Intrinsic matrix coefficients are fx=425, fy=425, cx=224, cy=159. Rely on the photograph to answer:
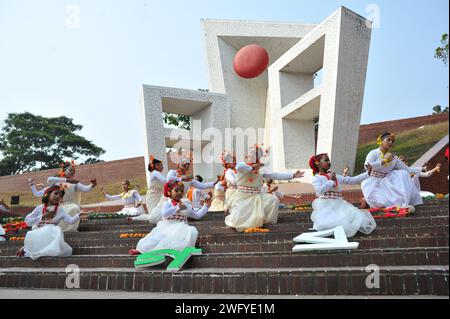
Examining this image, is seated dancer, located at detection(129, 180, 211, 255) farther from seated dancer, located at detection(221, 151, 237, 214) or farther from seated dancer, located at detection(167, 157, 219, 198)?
seated dancer, located at detection(221, 151, 237, 214)

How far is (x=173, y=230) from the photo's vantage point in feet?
19.5

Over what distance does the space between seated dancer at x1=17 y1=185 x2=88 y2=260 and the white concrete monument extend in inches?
416

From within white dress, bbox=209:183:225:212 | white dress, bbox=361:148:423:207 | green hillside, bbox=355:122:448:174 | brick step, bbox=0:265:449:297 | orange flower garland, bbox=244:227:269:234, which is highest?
green hillside, bbox=355:122:448:174

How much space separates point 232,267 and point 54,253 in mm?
3126

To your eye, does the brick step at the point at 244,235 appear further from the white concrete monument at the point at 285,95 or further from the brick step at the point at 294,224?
the white concrete monument at the point at 285,95

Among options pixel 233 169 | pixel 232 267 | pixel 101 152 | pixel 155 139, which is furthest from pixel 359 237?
pixel 101 152

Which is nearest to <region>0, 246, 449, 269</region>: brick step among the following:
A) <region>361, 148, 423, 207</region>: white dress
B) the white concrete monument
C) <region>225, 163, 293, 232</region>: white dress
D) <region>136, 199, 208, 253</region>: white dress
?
<region>136, 199, 208, 253</region>: white dress

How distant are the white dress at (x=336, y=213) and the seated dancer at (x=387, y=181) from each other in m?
1.29

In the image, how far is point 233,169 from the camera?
30.3ft

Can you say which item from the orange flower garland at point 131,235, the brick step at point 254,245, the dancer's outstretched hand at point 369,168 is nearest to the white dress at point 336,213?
the brick step at point 254,245

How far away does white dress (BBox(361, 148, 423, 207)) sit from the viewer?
762 centimetres

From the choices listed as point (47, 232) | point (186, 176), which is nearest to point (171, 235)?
point (47, 232)

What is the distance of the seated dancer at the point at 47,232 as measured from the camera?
22.1 ft
